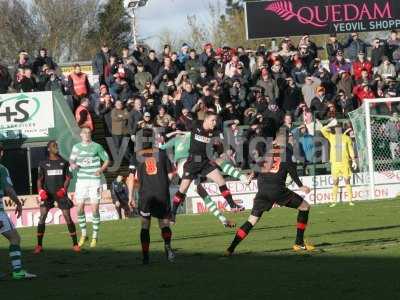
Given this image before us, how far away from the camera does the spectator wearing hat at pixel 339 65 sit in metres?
35.5

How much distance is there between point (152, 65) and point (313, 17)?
7421mm

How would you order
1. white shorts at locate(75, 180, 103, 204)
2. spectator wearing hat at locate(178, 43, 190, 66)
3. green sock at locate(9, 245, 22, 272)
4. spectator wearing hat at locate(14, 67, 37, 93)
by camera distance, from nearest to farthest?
green sock at locate(9, 245, 22, 272) < white shorts at locate(75, 180, 103, 204) < spectator wearing hat at locate(14, 67, 37, 93) < spectator wearing hat at locate(178, 43, 190, 66)

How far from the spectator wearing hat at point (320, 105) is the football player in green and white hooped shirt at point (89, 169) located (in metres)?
13.3

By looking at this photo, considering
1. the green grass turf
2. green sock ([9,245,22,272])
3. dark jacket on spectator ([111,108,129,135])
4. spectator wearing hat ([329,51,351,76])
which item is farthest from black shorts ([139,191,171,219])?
spectator wearing hat ([329,51,351,76])

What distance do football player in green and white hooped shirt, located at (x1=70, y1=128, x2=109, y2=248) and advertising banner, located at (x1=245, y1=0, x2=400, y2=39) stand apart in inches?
746

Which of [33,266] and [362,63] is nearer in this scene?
[33,266]

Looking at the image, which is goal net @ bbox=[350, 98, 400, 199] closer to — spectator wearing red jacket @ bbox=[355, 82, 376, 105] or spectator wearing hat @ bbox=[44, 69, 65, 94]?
spectator wearing red jacket @ bbox=[355, 82, 376, 105]

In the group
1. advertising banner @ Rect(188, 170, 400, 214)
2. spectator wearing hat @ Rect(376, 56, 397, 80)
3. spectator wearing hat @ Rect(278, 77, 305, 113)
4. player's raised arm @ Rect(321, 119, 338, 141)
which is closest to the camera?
player's raised arm @ Rect(321, 119, 338, 141)

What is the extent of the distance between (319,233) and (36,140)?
1344cm

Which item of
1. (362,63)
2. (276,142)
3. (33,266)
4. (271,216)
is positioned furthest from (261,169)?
(362,63)

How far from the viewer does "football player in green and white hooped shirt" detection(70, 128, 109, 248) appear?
20.4 m

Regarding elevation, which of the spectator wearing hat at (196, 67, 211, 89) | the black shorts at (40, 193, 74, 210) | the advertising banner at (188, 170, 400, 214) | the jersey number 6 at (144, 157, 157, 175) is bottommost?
the advertising banner at (188, 170, 400, 214)

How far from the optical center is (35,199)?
30.1m

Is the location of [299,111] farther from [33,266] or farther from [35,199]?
[33,266]
